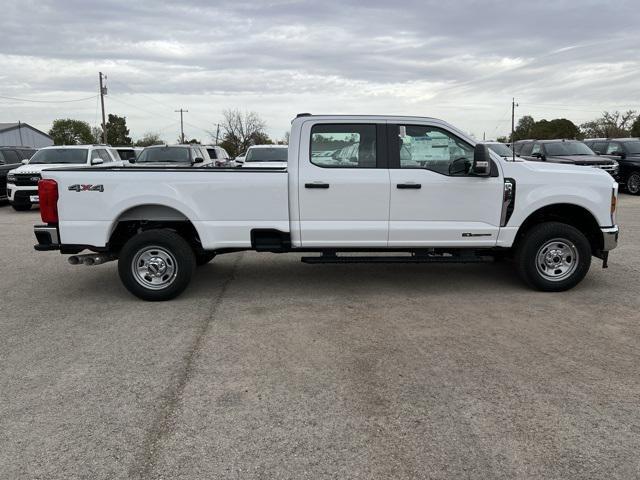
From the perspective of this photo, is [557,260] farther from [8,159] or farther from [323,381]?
[8,159]

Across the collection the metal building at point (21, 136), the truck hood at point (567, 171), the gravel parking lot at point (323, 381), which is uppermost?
the metal building at point (21, 136)

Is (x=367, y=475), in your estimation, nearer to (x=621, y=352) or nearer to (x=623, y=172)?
(x=621, y=352)

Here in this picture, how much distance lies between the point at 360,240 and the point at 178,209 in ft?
6.64

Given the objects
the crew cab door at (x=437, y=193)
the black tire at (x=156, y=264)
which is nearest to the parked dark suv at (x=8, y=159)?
the black tire at (x=156, y=264)

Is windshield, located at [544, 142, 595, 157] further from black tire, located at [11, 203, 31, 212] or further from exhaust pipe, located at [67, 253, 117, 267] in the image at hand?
black tire, located at [11, 203, 31, 212]

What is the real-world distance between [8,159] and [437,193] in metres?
17.3

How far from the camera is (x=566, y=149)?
19.0 meters

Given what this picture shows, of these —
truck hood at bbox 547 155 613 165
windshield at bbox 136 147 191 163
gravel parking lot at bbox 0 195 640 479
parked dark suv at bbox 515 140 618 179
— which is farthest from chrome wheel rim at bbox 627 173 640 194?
windshield at bbox 136 147 191 163

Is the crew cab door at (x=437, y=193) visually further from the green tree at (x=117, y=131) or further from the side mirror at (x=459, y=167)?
the green tree at (x=117, y=131)

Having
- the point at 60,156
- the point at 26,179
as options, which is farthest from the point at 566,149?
the point at 26,179

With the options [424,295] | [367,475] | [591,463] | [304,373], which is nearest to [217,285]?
[424,295]

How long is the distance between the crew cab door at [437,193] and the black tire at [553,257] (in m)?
0.45

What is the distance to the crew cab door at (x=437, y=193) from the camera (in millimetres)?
6121

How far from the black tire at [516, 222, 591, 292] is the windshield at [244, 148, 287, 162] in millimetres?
10621
